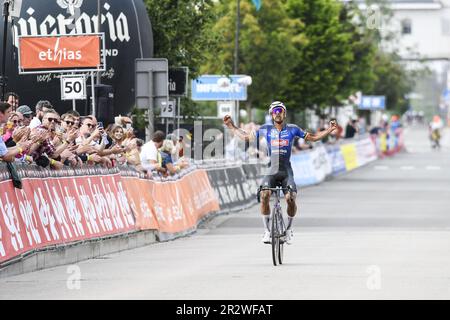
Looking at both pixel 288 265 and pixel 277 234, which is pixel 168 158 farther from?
pixel 288 265

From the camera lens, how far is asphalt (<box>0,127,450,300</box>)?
1360 cm

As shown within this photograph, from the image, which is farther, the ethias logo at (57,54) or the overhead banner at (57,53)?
the ethias logo at (57,54)

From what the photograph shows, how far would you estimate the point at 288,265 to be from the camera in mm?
17219

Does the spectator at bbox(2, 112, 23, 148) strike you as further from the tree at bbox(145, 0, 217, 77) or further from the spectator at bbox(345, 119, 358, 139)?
the spectator at bbox(345, 119, 358, 139)

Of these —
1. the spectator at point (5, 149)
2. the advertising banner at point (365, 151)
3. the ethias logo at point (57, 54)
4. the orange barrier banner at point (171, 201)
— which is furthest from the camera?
the advertising banner at point (365, 151)

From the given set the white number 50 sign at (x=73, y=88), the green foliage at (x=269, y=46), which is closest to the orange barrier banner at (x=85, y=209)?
the white number 50 sign at (x=73, y=88)

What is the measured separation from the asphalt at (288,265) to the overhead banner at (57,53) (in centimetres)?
361

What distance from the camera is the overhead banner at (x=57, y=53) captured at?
25297 millimetres

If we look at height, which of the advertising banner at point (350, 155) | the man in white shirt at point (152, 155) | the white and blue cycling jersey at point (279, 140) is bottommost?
the advertising banner at point (350, 155)

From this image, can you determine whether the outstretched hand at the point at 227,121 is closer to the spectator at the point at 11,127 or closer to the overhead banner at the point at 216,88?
the spectator at the point at 11,127

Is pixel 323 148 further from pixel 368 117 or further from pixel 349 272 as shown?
pixel 368 117

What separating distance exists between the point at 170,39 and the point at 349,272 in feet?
66.5

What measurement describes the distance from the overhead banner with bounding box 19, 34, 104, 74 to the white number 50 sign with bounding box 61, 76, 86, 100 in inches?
10.0
